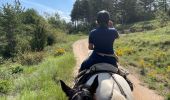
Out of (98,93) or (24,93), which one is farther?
(24,93)

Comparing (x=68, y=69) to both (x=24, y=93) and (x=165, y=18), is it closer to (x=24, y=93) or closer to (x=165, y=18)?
(x=24, y=93)

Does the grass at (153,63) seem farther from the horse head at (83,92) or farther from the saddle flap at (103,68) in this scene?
the horse head at (83,92)

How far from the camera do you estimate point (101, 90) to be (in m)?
6.85

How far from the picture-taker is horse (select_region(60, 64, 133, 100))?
6374 millimetres

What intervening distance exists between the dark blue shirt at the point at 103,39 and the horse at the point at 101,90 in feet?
4.31

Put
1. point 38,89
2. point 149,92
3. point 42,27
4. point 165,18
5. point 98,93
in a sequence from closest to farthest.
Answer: point 98,93, point 38,89, point 149,92, point 42,27, point 165,18

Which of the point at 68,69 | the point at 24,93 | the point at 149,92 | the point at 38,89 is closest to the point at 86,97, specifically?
the point at 24,93

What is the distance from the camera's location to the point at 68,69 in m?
18.5

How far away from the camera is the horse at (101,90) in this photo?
20.9 ft

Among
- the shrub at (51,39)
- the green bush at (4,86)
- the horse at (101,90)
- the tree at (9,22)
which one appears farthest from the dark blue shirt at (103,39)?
the tree at (9,22)

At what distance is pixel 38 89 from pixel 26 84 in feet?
1.97

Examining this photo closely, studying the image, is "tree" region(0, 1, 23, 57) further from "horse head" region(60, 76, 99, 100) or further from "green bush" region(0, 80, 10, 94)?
"horse head" region(60, 76, 99, 100)

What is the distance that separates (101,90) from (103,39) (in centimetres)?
206

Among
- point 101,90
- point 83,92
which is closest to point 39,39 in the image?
point 101,90
